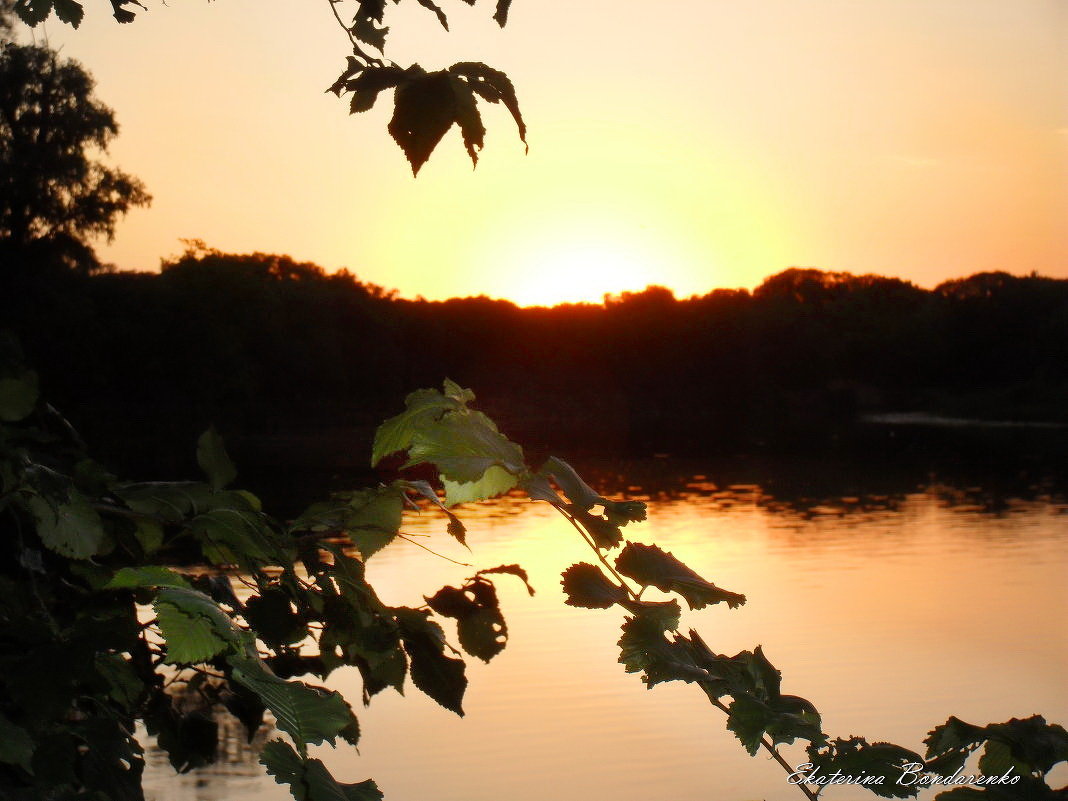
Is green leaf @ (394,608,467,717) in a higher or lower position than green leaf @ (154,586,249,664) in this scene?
lower

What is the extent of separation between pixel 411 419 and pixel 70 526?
0.71m

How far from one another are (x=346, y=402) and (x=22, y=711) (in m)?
62.5

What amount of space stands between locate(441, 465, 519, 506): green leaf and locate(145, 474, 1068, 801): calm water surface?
4111 mm

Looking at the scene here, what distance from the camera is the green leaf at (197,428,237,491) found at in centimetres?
154

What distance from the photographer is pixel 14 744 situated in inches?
46.1

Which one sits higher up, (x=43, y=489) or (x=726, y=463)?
(x=43, y=489)

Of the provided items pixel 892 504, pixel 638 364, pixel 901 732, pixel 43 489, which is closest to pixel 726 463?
pixel 892 504

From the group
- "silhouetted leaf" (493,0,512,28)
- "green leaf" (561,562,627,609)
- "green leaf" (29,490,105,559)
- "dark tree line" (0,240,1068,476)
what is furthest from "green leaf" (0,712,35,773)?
"dark tree line" (0,240,1068,476)

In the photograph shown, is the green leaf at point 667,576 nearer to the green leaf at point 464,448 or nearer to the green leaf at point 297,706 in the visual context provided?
the green leaf at point 464,448

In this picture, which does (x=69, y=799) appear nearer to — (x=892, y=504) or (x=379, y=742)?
(x=379, y=742)

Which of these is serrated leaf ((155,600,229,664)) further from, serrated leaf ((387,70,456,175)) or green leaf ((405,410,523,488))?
serrated leaf ((387,70,456,175))

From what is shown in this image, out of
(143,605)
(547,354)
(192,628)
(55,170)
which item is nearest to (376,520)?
(143,605)

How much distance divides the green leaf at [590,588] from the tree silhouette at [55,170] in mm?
34671

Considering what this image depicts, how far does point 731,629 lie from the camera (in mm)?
14836
